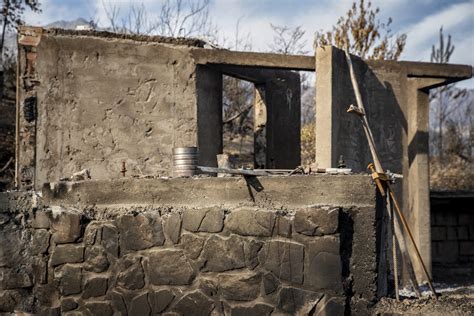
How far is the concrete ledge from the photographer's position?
3.54 m

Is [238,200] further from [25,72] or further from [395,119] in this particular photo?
[395,119]

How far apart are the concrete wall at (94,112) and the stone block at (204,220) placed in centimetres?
349

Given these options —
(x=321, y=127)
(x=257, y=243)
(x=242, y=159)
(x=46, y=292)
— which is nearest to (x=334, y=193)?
(x=257, y=243)

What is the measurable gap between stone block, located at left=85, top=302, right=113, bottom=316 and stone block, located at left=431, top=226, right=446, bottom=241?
8.10 metres

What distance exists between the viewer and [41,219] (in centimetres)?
423

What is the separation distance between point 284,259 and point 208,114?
4.46m

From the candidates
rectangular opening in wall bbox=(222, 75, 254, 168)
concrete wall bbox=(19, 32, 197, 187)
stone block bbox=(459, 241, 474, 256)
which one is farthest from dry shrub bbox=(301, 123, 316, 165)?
concrete wall bbox=(19, 32, 197, 187)

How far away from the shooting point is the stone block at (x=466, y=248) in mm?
10492

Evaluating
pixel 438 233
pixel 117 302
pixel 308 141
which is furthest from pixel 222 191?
pixel 308 141

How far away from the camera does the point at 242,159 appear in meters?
15.0

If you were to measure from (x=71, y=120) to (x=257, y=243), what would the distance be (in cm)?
437

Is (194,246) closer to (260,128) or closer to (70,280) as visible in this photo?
(70,280)

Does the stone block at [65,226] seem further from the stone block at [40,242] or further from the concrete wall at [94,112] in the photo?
the concrete wall at [94,112]

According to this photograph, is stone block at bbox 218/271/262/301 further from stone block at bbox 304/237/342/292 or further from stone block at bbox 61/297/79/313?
stone block at bbox 61/297/79/313
